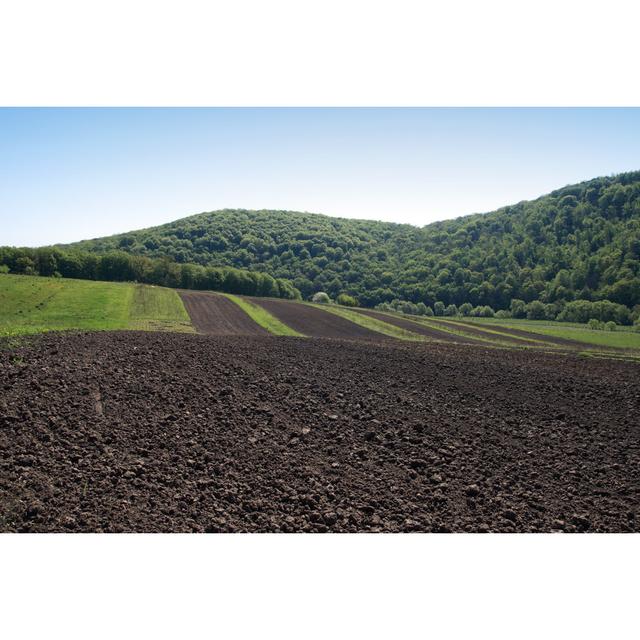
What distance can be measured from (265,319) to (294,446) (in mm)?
28722

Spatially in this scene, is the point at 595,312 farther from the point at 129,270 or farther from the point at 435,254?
the point at 129,270

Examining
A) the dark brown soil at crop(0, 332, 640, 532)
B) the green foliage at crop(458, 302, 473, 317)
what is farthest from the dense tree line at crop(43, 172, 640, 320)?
the dark brown soil at crop(0, 332, 640, 532)

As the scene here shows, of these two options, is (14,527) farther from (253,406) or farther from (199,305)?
(199,305)

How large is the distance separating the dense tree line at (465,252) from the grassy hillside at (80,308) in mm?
35278

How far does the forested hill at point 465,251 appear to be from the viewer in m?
72.3

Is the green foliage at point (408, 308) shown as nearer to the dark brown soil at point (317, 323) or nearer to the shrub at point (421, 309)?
the shrub at point (421, 309)

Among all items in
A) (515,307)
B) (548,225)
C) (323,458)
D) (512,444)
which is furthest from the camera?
(548,225)

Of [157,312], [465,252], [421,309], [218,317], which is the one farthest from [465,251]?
[157,312]

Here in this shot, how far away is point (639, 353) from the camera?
30375mm

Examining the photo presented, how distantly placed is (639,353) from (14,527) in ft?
112

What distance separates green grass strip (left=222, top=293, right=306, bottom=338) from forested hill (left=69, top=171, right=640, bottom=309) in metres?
43.0

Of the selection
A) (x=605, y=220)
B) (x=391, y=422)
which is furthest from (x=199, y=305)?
(x=605, y=220)

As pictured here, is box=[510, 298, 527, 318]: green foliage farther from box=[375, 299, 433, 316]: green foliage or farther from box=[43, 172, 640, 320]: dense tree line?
box=[375, 299, 433, 316]: green foliage

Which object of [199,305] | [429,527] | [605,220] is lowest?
[429,527]
